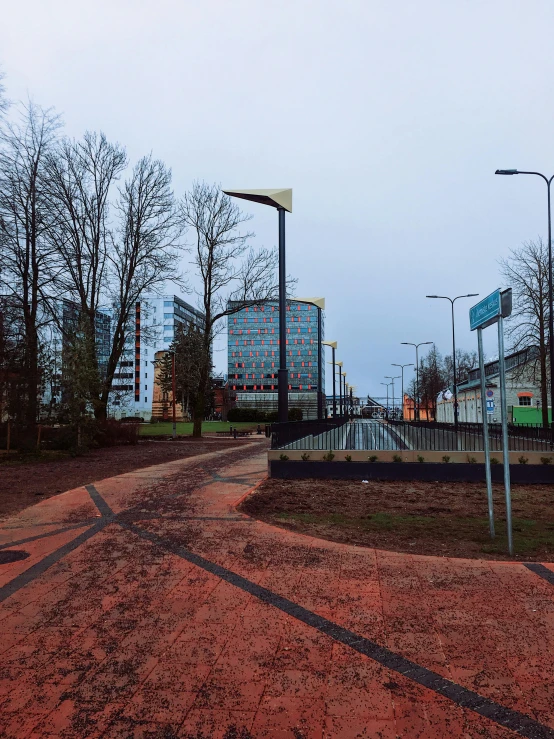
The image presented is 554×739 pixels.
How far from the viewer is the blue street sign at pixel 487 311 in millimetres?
6070

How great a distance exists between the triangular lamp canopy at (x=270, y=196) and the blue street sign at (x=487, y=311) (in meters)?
9.47

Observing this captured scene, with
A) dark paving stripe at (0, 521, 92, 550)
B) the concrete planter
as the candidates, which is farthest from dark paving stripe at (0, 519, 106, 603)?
the concrete planter

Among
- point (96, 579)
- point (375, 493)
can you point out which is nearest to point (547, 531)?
point (375, 493)

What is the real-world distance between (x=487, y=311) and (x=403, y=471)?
7304mm

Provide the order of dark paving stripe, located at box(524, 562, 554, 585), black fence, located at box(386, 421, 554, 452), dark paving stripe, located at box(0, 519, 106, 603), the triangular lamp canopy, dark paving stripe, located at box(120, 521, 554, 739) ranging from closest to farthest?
dark paving stripe, located at box(120, 521, 554, 739), dark paving stripe, located at box(0, 519, 106, 603), dark paving stripe, located at box(524, 562, 554, 585), black fence, located at box(386, 421, 554, 452), the triangular lamp canopy

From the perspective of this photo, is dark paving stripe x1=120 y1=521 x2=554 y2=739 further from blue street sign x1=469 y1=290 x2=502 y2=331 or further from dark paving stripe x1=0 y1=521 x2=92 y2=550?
blue street sign x1=469 y1=290 x2=502 y2=331

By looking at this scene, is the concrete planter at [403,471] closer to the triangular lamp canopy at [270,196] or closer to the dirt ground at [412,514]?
the dirt ground at [412,514]

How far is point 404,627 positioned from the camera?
13.6 feet

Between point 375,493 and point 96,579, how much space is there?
6.86 metres

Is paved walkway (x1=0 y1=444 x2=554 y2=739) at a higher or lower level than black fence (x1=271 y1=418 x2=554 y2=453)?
lower

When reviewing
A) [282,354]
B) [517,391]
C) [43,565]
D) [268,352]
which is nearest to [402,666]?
[43,565]

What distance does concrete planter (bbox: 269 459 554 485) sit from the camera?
40.7 feet

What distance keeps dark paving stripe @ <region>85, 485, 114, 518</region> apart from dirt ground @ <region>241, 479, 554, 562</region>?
7.54 feet

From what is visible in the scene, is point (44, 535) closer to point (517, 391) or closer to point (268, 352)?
point (517, 391)
